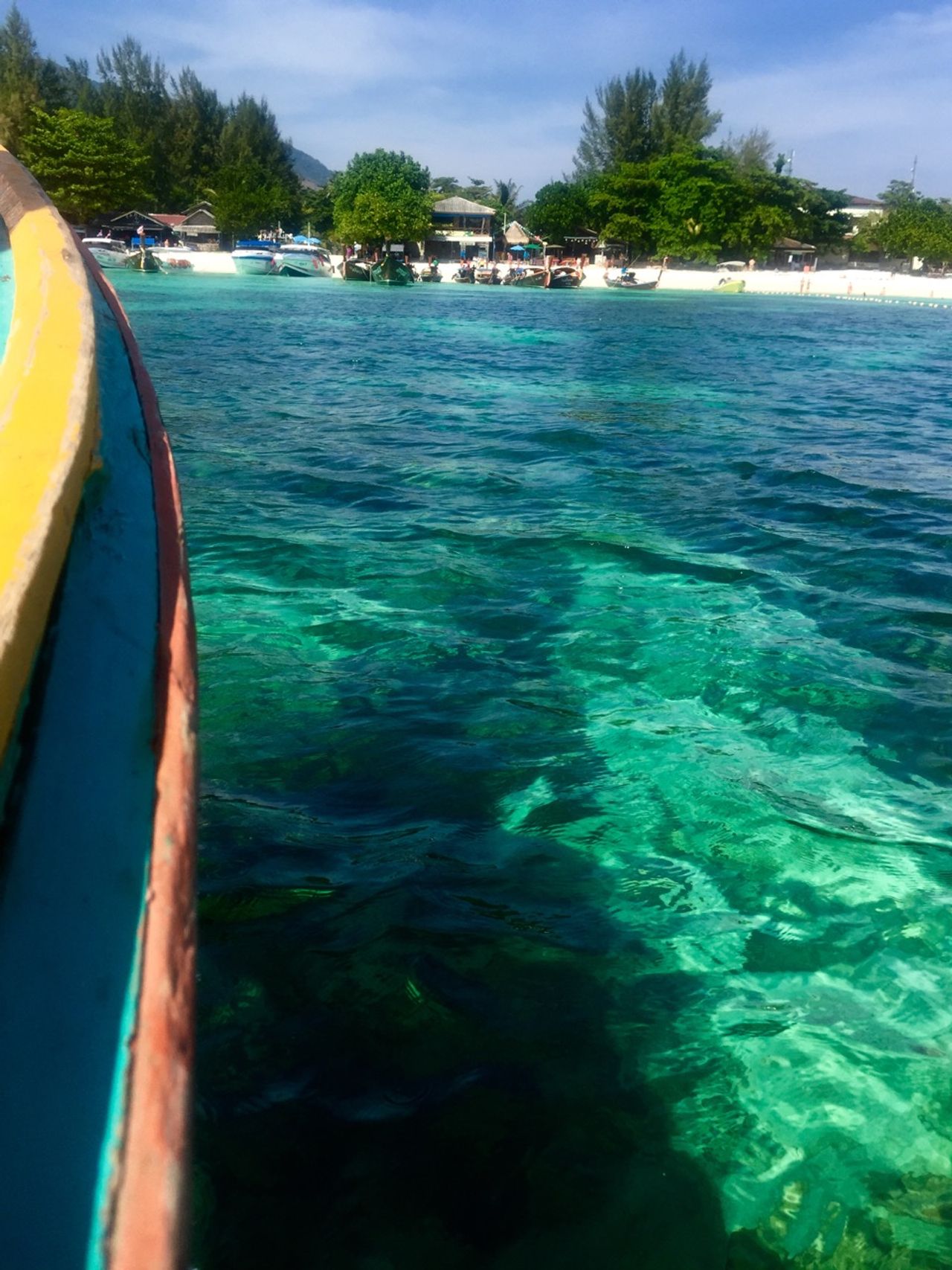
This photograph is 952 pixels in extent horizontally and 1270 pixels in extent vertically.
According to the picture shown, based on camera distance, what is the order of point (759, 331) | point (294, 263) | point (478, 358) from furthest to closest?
1. point (294, 263)
2. point (759, 331)
3. point (478, 358)

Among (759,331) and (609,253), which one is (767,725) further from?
(609,253)

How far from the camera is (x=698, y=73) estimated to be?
77938 millimetres

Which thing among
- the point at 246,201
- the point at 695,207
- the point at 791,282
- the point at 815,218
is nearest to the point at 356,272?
the point at 246,201

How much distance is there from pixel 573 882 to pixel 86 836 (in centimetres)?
202

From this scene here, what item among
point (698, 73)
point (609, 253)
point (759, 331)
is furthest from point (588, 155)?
point (759, 331)

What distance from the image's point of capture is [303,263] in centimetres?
5553

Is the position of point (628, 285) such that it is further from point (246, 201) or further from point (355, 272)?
point (246, 201)

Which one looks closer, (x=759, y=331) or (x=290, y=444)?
(x=290, y=444)

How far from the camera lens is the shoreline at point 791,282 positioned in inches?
2088

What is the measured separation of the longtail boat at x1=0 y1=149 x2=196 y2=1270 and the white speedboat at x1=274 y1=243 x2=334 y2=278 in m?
56.6

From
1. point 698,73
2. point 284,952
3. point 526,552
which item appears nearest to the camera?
point 284,952

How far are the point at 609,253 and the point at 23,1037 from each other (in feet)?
253

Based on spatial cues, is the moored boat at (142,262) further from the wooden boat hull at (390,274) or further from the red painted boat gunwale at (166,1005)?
the red painted boat gunwale at (166,1005)

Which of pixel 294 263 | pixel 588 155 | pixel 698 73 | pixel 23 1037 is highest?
pixel 698 73
